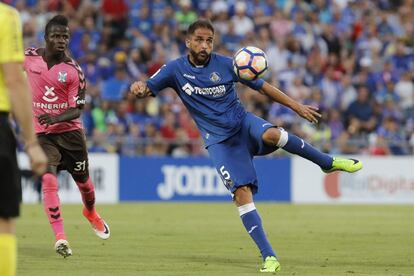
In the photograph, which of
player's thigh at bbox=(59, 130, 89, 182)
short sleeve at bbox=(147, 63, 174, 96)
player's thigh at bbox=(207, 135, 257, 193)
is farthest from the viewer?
player's thigh at bbox=(59, 130, 89, 182)

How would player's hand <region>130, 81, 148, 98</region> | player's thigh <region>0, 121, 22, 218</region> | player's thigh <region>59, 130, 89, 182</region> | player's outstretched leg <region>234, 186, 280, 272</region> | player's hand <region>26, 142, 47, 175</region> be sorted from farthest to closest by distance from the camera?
player's thigh <region>59, 130, 89, 182</region> → player's hand <region>130, 81, 148, 98</region> → player's outstretched leg <region>234, 186, 280, 272</region> → player's thigh <region>0, 121, 22, 218</region> → player's hand <region>26, 142, 47, 175</region>

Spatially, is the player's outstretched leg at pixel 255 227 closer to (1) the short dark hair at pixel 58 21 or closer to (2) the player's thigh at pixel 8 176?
(1) the short dark hair at pixel 58 21

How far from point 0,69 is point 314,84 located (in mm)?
22116

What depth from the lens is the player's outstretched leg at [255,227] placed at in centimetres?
1032

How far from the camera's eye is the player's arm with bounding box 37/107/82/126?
12000mm

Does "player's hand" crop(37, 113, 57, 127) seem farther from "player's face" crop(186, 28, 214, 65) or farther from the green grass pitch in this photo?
"player's face" crop(186, 28, 214, 65)

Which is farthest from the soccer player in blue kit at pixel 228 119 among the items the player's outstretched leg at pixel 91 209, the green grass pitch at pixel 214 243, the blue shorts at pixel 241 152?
the player's outstretched leg at pixel 91 209

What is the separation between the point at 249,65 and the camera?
1080 centimetres

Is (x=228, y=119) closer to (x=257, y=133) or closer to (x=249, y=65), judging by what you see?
(x=257, y=133)

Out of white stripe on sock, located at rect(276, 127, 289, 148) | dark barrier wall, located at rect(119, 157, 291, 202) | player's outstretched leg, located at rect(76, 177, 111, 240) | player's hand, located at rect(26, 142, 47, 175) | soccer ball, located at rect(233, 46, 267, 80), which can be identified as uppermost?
soccer ball, located at rect(233, 46, 267, 80)

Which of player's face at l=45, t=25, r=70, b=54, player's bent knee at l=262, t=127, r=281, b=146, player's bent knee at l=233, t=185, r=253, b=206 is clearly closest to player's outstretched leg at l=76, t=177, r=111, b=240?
player's face at l=45, t=25, r=70, b=54

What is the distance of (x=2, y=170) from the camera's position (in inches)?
254

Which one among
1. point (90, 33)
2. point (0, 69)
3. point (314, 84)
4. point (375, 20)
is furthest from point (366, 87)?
point (0, 69)

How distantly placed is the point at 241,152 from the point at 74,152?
8.84 feet
